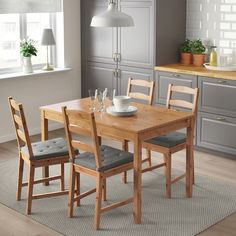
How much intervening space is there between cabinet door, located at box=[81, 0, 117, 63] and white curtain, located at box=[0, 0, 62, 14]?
359 millimetres

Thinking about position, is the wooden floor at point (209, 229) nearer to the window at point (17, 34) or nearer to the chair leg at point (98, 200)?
the chair leg at point (98, 200)

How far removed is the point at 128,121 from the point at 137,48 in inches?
83.6

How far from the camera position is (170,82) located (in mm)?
5805

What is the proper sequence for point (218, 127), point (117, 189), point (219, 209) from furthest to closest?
point (218, 127), point (117, 189), point (219, 209)

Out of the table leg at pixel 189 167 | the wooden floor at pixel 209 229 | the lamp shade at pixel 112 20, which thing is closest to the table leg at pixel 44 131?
the wooden floor at pixel 209 229

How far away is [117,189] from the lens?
462 cm

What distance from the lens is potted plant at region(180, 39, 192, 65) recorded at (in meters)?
6.09

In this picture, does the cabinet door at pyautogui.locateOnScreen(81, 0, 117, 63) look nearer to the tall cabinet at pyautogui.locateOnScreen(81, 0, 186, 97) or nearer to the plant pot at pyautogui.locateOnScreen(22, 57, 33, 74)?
the tall cabinet at pyautogui.locateOnScreen(81, 0, 186, 97)

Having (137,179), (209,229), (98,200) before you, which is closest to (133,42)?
(137,179)

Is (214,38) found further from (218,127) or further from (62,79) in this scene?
(62,79)

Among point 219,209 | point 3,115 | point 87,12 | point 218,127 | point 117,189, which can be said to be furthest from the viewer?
point 87,12

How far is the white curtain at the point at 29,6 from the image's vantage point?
5875 millimetres

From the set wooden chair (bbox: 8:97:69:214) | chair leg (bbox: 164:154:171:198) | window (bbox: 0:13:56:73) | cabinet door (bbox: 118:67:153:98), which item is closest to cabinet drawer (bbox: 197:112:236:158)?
cabinet door (bbox: 118:67:153:98)

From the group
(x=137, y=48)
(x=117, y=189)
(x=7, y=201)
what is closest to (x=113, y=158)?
(x=117, y=189)
